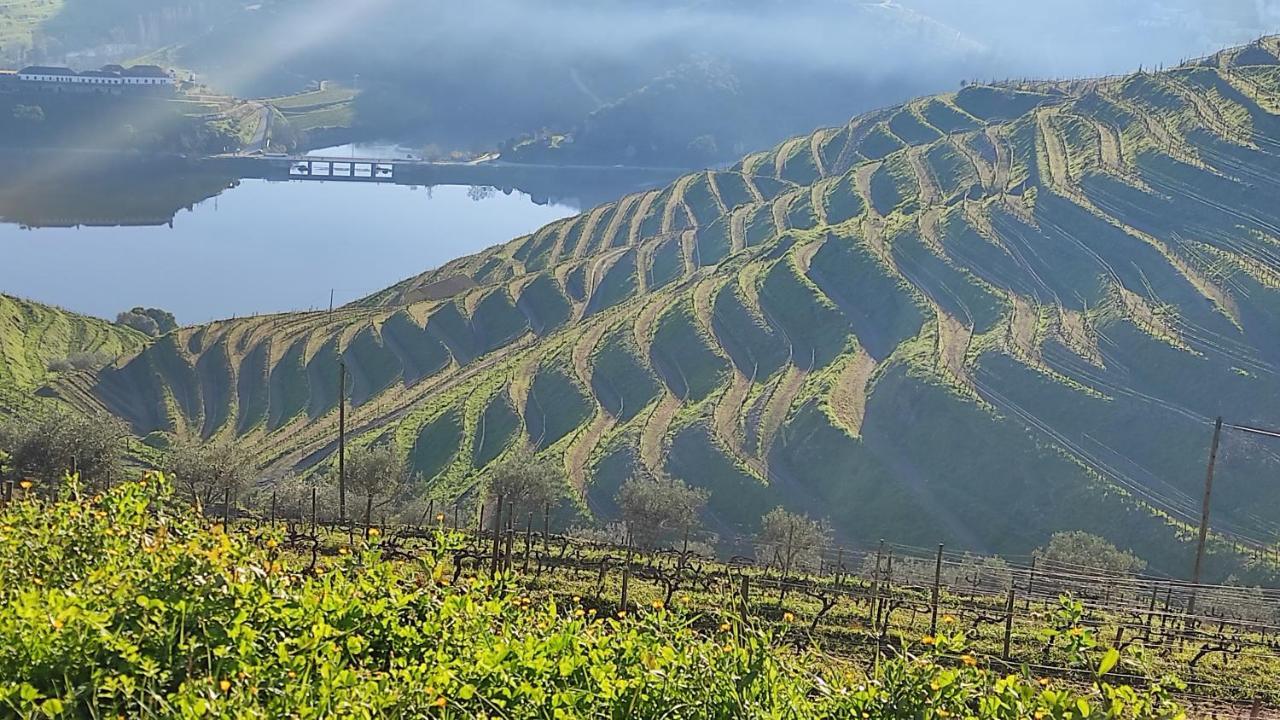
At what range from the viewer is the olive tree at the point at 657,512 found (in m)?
33.2

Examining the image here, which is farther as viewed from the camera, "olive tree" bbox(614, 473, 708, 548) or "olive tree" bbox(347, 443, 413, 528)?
"olive tree" bbox(347, 443, 413, 528)

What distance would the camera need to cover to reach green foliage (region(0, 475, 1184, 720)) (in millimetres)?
5246

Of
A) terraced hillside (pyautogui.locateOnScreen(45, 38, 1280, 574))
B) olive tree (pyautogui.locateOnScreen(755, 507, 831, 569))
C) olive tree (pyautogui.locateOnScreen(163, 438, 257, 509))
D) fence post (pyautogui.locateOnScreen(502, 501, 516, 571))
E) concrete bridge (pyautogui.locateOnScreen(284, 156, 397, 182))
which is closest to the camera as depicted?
fence post (pyautogui.locateOnScreen(502, 501, 516, 571))

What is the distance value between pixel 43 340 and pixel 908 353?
50.3m

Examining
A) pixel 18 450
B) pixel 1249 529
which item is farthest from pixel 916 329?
pixel 18 450

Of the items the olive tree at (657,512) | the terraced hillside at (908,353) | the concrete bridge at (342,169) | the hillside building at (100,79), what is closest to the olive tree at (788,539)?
the olive tree at (657,512)

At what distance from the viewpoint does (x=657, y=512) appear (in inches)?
1308

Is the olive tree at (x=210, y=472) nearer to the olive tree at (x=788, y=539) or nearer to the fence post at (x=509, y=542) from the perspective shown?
the fence post at (x=509, y=542)

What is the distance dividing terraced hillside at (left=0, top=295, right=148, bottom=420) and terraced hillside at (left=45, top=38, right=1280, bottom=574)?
13.0 feet

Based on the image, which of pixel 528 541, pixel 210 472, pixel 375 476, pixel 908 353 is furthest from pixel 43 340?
pixel 528 541

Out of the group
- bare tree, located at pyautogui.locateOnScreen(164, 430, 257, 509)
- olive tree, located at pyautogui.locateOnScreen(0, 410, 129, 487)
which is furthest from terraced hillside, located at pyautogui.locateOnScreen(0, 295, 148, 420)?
olive tree, located at pyautogui.locateOnScreen(0, 410, 129, 487)

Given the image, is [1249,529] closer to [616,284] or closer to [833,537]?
[833,537]

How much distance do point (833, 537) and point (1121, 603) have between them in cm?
1441

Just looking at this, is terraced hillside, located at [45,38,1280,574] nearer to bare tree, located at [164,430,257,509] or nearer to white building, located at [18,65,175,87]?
bare tree, located at [164,430,257,509]
